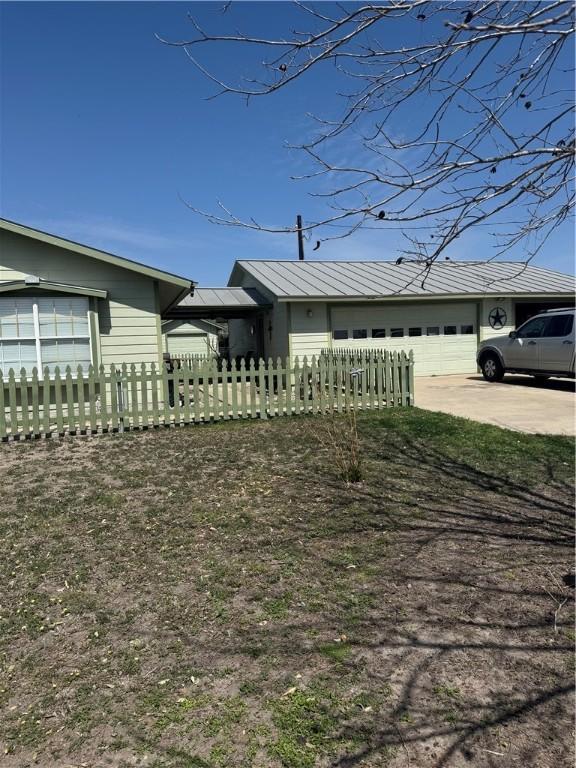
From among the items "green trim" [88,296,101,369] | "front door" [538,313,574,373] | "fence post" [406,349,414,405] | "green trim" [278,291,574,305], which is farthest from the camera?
"green trim" [278,291,574,305]

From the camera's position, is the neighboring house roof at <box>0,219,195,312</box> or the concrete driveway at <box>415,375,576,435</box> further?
the neighboring house roof at <box>0,219,195,312</box>

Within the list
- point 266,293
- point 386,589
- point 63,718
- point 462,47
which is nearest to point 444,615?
point 386,589

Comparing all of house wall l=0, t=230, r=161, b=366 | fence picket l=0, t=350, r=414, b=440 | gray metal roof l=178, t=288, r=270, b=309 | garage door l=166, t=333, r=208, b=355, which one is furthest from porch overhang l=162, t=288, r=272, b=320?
garage door l=166, t=333, r=208, b=355

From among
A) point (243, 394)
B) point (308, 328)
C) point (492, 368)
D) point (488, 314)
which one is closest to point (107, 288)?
point (243, 394)

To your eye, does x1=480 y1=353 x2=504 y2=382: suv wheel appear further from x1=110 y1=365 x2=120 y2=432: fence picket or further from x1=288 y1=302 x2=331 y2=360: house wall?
x1=110 y1=365 x2=120 y2=432: fence picket

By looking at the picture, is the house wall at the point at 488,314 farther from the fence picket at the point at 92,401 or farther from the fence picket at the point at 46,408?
the fence picket at the point at 46,408

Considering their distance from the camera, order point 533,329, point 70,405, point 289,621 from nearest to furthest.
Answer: point 289,621, point 70,405, point 533,329

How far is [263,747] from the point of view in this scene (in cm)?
216

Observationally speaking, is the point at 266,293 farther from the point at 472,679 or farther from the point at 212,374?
the point at 472,679

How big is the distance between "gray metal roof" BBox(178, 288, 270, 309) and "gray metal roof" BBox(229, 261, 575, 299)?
2.72 feet

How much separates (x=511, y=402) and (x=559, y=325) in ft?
10.3

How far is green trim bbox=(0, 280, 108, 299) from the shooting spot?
9719 millimetres

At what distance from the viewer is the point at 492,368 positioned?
49.5 feet

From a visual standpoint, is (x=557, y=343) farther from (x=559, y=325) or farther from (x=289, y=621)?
(x=289, y=621)
